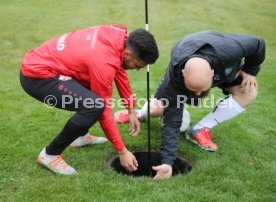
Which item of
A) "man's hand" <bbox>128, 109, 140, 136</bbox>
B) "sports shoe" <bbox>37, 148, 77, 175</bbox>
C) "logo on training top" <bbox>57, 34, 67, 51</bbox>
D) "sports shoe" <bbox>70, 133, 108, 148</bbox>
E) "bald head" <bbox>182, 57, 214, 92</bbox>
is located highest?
"logo on training top" <bbox>57, 34, 67, 51</bbox>

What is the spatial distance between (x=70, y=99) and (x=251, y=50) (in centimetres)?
175

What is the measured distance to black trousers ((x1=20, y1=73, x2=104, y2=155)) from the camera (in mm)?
3496

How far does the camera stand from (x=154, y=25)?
446 inches

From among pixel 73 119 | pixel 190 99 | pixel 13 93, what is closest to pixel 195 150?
pixel 190 99

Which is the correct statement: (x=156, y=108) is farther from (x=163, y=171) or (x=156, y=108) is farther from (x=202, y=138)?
(x=163, y=171)

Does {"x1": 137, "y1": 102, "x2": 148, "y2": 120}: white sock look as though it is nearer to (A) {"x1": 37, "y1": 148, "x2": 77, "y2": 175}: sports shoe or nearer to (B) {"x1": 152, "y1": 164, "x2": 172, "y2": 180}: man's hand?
(B) {"x1": 152, "y1": 164, "x2": 172, "y2": 180}: man's hand

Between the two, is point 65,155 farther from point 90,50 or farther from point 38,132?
point 90,50

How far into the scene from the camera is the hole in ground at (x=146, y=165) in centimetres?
414

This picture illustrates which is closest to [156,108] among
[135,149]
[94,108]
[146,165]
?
[135,149]

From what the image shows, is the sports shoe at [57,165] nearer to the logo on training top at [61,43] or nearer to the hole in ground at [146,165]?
the hole in ground at [146,165]

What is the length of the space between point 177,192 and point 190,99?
3.29 feet

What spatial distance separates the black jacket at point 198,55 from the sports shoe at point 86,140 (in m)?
0.83

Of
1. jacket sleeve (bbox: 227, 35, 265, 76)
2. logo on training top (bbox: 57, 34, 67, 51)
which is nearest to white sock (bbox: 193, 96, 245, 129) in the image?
jacket sleeve (bbox: 227, 35, 265, 76)

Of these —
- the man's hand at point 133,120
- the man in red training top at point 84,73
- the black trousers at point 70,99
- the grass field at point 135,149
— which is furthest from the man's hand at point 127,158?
the man's hand at point 133,120
